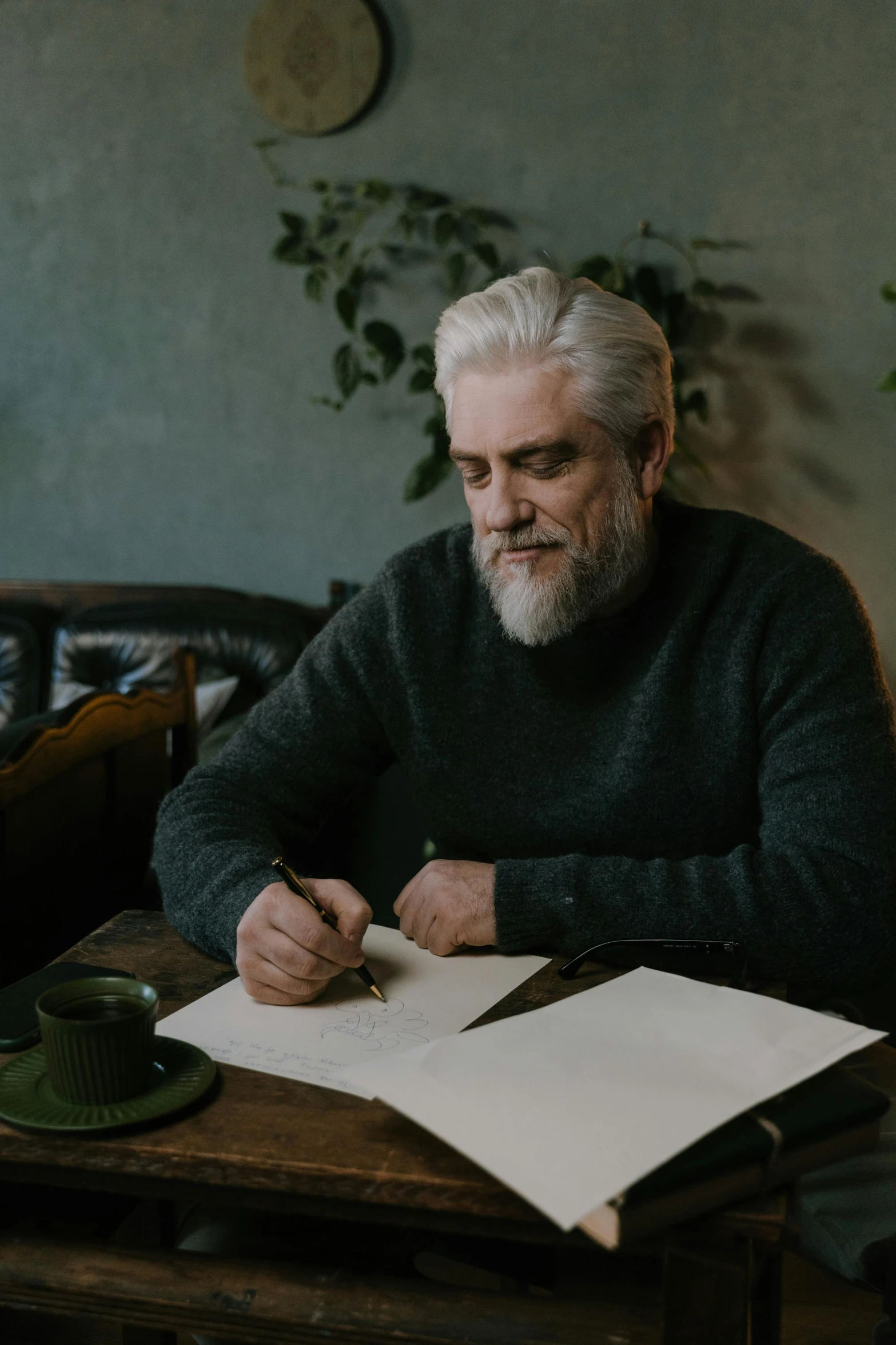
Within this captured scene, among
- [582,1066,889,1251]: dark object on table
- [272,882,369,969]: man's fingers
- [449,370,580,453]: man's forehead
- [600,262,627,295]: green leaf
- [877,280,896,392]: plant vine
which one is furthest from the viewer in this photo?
[600,262,627,295]: green leaf

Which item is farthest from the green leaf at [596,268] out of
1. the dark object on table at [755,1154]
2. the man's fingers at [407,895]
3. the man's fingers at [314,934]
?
the dark object on table at [755,1154]

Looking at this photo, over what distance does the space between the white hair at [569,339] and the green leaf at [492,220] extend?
1809 mm

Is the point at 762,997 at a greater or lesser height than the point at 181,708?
greater

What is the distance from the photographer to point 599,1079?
70cm

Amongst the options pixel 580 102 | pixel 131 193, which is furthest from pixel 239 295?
pixel 580 102

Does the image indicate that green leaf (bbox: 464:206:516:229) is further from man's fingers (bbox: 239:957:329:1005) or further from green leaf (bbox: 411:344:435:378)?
man's fingers (bbox: 239:957:329:1005)

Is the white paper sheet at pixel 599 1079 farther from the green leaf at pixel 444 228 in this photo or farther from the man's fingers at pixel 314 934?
the green leaf at pixel 444 228

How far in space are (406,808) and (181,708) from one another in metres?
0.83

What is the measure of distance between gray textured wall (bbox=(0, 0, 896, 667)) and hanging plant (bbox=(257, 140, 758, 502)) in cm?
6

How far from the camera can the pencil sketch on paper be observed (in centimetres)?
86

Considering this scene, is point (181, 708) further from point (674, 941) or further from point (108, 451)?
point (674, 941)

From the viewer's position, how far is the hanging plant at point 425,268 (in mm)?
2832

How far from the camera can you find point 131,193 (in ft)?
10.4

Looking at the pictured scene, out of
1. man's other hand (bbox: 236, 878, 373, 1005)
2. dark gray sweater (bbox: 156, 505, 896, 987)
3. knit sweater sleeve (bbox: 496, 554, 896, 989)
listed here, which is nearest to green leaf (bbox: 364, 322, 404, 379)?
dark gray sweater (bbox: 156, 505, 896, 987)
